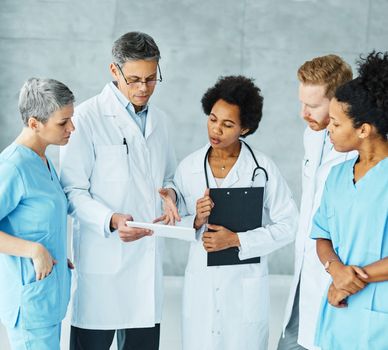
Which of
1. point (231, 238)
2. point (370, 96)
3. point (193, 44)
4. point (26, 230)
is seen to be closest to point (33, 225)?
point (26, 230)

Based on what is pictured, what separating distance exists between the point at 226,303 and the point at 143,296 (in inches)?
12.9

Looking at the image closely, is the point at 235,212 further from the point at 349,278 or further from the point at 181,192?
the point at 349,278

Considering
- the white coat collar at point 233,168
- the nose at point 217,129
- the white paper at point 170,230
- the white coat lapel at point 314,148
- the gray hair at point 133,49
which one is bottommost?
the white paper at point 170,230

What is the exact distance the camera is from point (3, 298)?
2.19 meters

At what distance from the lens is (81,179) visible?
247cm

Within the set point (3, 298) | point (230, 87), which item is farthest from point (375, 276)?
point (3, 298)

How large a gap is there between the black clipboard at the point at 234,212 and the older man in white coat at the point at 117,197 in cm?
16

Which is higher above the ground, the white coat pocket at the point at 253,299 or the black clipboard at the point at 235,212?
the black clipboard at the point at 235,212

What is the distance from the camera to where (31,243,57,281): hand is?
2.11 m

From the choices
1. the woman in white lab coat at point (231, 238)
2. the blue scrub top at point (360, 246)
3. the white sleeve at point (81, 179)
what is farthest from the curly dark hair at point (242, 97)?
the blue scrub top at point (360, 246)

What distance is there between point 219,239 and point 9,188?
2.52ft

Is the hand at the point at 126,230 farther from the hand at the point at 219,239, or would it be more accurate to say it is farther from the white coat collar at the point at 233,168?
the white coat collar at the point at 233,168

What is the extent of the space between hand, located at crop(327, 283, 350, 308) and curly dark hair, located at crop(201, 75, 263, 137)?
813 mm

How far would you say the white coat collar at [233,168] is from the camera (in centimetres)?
253
